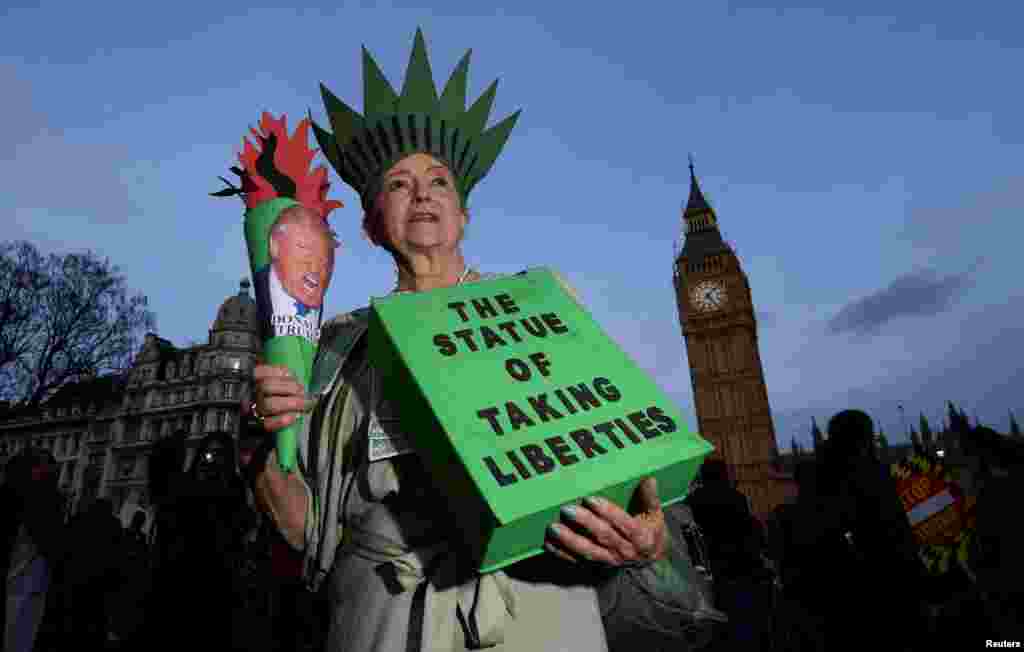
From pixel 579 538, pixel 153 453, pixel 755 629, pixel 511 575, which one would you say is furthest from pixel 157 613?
pixel 755 629

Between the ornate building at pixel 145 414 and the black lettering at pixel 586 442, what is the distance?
43.5 meters

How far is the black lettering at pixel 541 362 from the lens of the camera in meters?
1.18

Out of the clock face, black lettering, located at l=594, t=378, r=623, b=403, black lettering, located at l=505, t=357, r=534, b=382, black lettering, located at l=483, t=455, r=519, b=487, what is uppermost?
the clock face

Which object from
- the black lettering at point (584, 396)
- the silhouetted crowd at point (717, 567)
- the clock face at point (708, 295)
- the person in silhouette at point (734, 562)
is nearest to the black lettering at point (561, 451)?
the black lettering at point (584, 396)

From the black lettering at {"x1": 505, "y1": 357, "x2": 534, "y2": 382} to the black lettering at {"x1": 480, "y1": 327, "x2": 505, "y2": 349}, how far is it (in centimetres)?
5

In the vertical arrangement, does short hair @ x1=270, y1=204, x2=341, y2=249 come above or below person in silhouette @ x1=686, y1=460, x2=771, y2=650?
above

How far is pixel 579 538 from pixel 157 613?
451 cm

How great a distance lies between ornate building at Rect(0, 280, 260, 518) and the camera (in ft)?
135

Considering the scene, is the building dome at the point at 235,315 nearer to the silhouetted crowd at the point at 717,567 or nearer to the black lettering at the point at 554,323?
the silhouetted crowd at the point at 717,567

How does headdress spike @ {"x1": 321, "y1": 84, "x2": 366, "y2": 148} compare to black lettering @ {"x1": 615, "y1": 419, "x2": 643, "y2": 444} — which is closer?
black lettering @ {"x1": 615, "y1": 419, "x2": 643, "y2": 444}

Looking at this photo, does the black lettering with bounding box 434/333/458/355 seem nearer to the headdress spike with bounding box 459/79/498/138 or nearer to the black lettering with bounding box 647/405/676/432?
the black lettering with bounding box 647/405/676/432

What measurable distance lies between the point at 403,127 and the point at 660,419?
51.5 inches

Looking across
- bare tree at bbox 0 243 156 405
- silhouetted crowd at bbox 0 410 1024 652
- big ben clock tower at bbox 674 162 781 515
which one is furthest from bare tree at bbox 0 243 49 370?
big ben clock tower at bbox 674 162 781 515

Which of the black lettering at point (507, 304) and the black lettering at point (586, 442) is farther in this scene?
the black lettering at point (507, 304)
